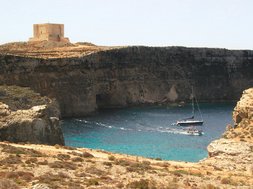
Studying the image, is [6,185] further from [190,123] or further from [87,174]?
[190,123]

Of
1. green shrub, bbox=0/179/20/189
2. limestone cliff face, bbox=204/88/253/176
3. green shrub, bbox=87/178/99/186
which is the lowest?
limestone cliff face, bbox=204/88/253/176

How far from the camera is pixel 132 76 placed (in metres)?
121

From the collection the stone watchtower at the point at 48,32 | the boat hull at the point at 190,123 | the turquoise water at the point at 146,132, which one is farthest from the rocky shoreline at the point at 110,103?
the boat hull at the point at 190,123

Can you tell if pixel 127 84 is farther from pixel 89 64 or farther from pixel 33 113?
pixel 33 113

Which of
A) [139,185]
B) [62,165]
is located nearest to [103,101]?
[62,165]

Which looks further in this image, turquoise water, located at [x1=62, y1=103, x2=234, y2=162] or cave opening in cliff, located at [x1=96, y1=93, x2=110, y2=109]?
cave opening in cliff, located at [x1=96, y1=93, x2=110, y2=109]

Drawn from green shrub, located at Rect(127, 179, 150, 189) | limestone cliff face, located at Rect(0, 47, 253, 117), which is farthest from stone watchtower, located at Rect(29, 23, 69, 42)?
green shrub, located at Rect(127, 179, 150, 189)

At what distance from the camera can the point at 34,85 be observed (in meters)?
99.3

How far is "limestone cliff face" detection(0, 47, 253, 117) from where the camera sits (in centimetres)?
10069

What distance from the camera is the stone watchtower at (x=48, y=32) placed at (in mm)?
128637

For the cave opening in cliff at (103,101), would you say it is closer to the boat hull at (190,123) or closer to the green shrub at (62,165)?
the boat hull at (190,123)

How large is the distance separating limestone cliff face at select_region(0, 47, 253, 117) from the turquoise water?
5484 mm

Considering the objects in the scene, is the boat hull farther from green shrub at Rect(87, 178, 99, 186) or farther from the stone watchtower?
green shrub at Rect(87, 178, 99, 186)

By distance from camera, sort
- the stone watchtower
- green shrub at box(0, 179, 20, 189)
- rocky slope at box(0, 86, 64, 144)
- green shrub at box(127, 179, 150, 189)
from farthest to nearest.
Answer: the stone watchtower, rocky slope at box(0, 86, 64, 144), green shrub at box(127, 179, 150, 189), green shrub at box(0, 179, 20, 189)
